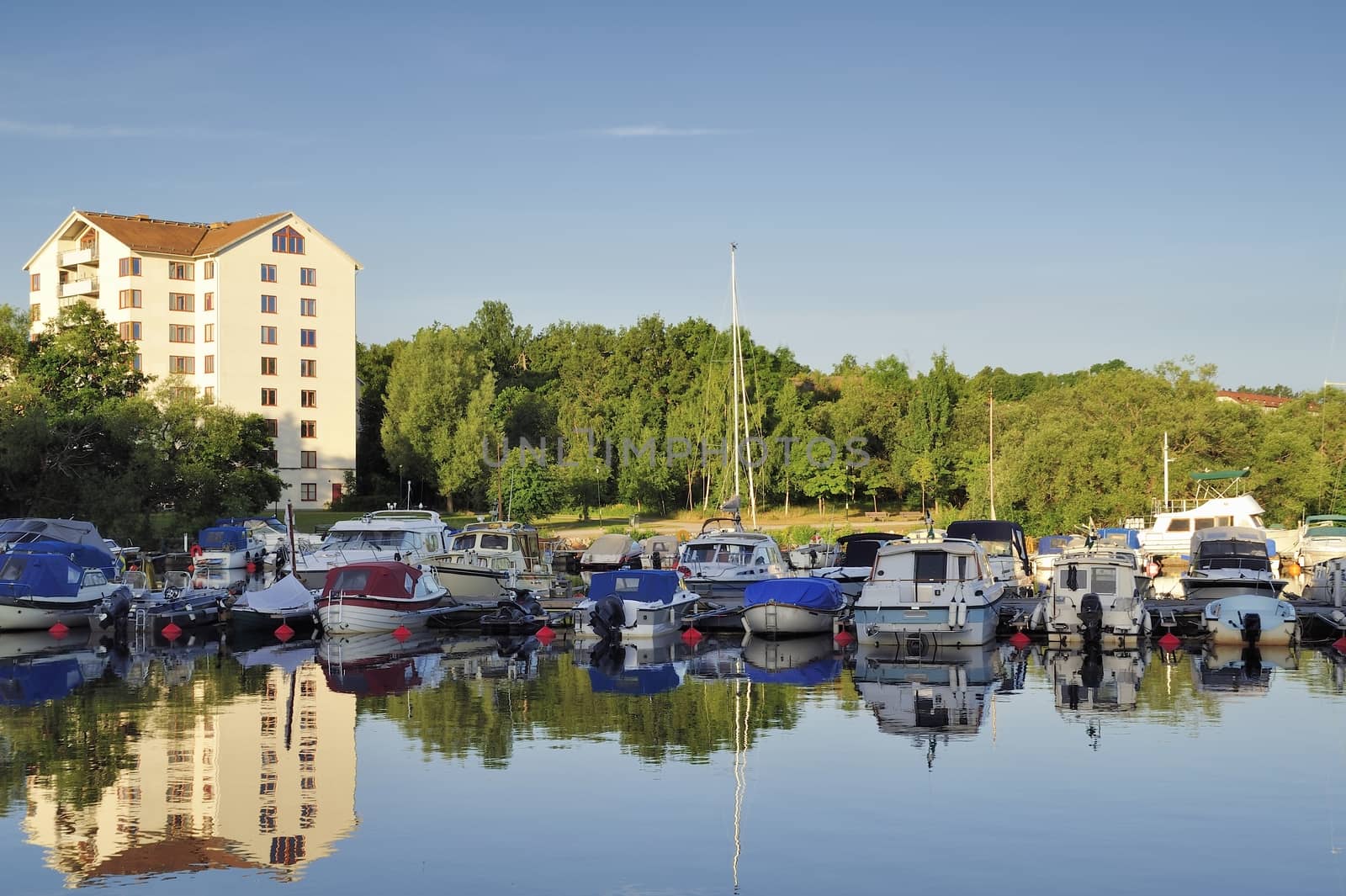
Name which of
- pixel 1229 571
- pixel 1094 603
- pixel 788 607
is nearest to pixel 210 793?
pixel 788 607

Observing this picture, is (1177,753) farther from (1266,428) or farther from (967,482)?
(967,482)

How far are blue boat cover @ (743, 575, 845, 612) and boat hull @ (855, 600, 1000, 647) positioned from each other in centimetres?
362

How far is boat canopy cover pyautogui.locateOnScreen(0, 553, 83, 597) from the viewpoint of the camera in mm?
37906

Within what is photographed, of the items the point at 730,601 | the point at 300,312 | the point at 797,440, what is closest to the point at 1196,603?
the point at 730,601

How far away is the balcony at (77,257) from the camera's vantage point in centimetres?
9519

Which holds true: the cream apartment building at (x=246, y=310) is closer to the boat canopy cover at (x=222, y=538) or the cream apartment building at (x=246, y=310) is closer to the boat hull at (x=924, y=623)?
the boat canopy cover at (x=222, y=538)

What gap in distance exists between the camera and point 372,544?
4359cm

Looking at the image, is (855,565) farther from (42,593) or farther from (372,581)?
(42,593)

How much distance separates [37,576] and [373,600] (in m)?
9.97

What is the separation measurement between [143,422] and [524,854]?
A: 5416 cm

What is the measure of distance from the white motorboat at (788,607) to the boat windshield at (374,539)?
12.6 metres

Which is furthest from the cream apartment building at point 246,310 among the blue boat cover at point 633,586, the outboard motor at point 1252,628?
the outboard motor at point 1252,628

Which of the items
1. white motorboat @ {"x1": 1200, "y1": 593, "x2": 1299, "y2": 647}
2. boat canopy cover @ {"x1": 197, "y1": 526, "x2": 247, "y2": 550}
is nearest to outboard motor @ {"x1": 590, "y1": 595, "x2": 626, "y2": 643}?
white motorboat @ {"x1": 1200, "y1": 593, "x2": 1299, "y2": 647}

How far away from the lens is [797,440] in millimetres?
92375
